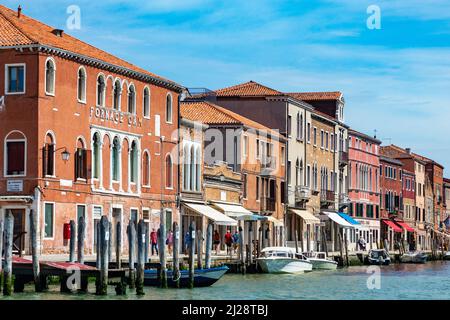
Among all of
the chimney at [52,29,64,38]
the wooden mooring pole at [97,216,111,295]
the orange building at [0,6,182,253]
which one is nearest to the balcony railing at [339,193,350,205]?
the orange building at [0,6,182,253]

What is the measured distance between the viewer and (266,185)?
59.3 meters

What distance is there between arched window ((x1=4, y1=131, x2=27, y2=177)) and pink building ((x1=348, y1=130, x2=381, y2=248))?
4055 centimetres

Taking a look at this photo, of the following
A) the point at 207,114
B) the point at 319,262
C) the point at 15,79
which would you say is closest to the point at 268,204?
the point at 207,114

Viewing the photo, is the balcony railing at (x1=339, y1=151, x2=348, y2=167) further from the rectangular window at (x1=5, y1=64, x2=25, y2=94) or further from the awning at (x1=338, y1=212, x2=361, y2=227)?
the rectangular window at (x1=5, y1=64, x2=25, y2=94)

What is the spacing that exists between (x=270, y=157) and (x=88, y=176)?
66.4ft

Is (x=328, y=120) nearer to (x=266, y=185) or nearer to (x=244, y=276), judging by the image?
(x=266, y=185)

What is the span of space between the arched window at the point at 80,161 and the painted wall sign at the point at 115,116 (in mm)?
1288

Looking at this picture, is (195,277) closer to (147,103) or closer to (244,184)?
(147,103)

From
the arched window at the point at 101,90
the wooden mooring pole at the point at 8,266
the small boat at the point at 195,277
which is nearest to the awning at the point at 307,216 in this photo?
the arched window at the point at 101,90

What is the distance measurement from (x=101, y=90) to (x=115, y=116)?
134 centimetres

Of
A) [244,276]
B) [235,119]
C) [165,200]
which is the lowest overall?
[244,276]

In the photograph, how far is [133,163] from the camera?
1747 inches

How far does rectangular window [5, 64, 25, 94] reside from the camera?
38250 millimetres
